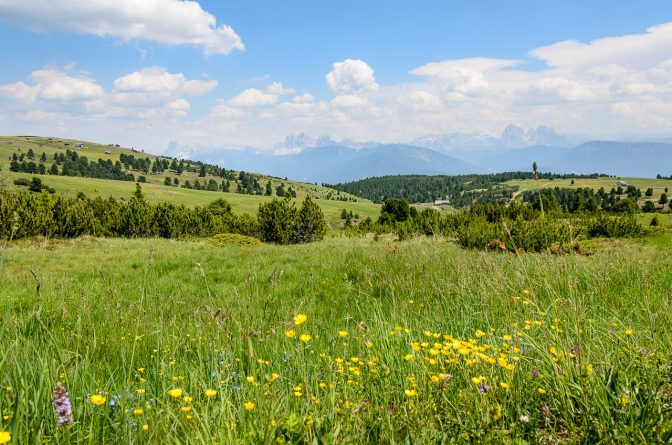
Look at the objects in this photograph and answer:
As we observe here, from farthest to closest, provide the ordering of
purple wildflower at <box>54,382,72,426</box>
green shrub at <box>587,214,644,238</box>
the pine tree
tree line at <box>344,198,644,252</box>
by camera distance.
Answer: the pine tree
green shrub at <box>587,214,644,238</box>
tree line at <box>344,198,644,252</box>
purple wildflower at <box>54,382,72,426</box>

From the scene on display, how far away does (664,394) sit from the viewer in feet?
6.72

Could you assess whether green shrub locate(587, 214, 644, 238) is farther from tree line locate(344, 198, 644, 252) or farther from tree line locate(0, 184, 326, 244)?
tree line locate(0, 184, 326, 244)

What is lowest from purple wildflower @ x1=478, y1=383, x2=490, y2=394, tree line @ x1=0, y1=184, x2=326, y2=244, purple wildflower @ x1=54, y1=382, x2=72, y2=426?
tree line @ x1=0, y1=184, x2=326, y2=244

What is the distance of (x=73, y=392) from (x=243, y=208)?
424ft

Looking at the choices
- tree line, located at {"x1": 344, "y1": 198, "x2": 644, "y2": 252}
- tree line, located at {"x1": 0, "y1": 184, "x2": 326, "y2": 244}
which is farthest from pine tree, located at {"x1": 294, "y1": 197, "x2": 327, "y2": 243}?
tree line, located at {"x1": 344, "y1": 198, "x2": 644, "y2": 252}

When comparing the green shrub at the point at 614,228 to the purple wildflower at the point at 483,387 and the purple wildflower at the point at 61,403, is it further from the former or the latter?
the purple wildflower at the point at 61,403

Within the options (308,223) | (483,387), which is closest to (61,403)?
(483,387)

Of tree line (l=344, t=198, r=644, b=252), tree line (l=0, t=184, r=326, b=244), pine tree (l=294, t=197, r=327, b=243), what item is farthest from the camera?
pine tree (l=294, t=197, r=327, b=243)

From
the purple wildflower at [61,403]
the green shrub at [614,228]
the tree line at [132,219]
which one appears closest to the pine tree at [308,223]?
the tree line at [132,219]

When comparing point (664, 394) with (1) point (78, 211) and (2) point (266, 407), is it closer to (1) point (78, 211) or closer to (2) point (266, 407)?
(2) point (266, 407)

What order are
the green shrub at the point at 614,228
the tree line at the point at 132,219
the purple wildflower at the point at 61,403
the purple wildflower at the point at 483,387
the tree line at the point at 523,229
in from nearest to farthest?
the purple wildflower at the point at 61,403
the purple wildflower at the point at 483,387
the tree line at the point at 523,229
the green shrub at the point at 614,228
the tree line at the point at 132,219

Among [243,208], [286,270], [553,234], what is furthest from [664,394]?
[243,208]

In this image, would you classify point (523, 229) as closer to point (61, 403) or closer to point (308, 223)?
point (61, 403)

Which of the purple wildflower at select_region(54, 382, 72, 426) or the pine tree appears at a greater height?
the purple wildflower at select_region(54, 382, 72, 426)
